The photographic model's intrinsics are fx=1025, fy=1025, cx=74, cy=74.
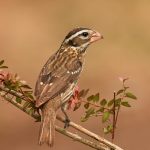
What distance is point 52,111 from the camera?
12.2 m

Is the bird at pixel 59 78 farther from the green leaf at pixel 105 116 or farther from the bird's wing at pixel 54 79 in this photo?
the green leaf at pixel 105 116

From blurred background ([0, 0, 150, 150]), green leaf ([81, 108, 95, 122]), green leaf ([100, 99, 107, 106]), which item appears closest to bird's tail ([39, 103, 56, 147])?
green leaf ([81, 108, 95, 122])

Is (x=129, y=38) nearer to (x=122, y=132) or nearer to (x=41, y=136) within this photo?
(x=122, y=132)

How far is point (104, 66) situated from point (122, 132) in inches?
202

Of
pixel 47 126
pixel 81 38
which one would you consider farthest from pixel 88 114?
pixel 81 38

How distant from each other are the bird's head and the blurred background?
9954 mm

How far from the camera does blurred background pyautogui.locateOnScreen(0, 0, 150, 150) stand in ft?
84.8

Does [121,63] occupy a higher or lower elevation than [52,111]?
higher

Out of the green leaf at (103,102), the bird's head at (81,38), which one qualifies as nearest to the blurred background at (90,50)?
the bird's head at (81,38)

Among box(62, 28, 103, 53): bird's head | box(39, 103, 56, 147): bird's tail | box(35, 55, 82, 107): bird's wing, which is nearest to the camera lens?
box(39, 103, 56, 147): bird's tail

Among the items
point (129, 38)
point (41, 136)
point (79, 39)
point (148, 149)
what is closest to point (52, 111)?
point (41, 136)

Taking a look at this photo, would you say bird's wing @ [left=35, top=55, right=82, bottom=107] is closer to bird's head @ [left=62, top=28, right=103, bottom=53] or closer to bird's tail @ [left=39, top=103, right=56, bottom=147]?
bird's tail @ [left=39, top=103, right=56, bottom=147]

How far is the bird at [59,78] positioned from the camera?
1192 cm

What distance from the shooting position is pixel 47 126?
1190 centimetres
